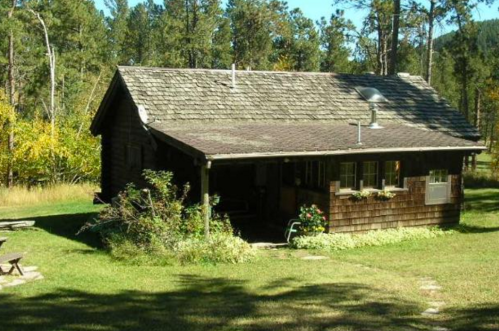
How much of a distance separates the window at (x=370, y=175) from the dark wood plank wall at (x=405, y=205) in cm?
28

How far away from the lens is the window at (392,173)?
15680 millimetres

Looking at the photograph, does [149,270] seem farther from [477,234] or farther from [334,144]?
[477,234]

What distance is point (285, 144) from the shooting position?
13.9 metres

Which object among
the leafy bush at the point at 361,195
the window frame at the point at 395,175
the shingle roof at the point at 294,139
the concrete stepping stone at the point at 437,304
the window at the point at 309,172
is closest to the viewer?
the concrete stepping stone at the point at 437,304

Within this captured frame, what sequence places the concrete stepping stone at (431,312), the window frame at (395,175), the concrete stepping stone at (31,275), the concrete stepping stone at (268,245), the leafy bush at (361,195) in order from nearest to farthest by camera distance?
1. the concrete stepping stone at (431,312)
2. the concrete stepping stone at (31,275)
3. the concrete stepping stone at (268,245)
4. the leafy bush at (361,195)
5. the window frame at (395,175)

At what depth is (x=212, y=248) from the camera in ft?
40.3

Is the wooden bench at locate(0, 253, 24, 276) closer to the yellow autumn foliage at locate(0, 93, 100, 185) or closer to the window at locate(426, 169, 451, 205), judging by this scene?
the window at locate(426, 169, 451, 205)

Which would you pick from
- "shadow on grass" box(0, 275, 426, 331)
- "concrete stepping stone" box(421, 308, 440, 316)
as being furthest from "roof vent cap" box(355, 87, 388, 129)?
"concrete stepping stone" box(421, 308, 440, 316)

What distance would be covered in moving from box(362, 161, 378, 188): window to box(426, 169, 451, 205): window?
1.70 meters

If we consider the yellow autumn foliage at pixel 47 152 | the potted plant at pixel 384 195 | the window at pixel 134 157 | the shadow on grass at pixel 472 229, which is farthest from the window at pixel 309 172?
the yellow autumn foliage at pixel 47 152

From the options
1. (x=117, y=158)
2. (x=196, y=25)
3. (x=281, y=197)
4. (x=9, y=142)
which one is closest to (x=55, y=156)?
(x=9, y=142)

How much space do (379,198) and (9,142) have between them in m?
17.5

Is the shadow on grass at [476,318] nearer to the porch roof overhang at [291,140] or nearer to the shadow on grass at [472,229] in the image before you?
the porch roof overhang at [291,140]

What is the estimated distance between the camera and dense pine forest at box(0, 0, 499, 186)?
26828 mm
